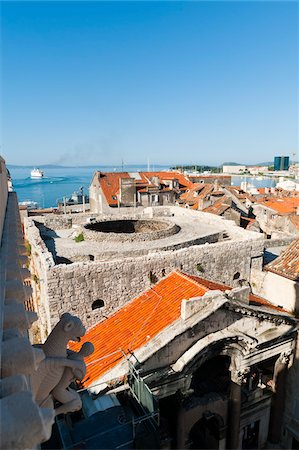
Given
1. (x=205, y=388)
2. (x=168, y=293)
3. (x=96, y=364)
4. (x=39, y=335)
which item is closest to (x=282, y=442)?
(x=205, y=388)

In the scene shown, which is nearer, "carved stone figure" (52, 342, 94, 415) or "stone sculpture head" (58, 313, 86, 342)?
"carved stone figure" (52, 342, 94, 415)

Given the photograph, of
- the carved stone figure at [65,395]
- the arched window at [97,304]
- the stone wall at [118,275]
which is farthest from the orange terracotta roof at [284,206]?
the carved stone figure at [65,395]

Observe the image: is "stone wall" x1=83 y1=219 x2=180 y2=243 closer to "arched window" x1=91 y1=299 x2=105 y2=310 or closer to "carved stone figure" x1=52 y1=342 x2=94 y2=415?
"arched window" x1=91 y1=299 x2=105 y2=310

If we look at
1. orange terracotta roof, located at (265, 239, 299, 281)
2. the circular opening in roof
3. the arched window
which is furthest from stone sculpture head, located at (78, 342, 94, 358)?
the circular opening in roof

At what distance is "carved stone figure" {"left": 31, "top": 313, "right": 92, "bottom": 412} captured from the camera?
314 centimetres

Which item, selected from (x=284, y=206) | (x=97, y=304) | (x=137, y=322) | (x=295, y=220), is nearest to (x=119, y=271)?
(x=97, y=304)

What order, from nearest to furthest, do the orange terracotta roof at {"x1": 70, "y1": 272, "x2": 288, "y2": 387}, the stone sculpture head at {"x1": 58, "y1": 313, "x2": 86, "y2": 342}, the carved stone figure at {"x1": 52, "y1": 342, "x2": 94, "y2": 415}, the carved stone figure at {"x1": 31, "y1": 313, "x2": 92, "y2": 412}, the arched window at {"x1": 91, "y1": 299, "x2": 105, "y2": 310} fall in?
the carved stone figure at {"x1": 31, "y1": 313, "x2": 92, "y2": 412}
the carved stone figure at {"x1": 52, "y1": 342, "x2": 94, "y2": 415}
the stone sculpture head at {"x1": 58, "y1": 313, "x2": 86, "y2": 342}
the orange terracotta roof at {"x1": 70, "y1": 272, "x2": 288, "y2": 387}
the arched window at {"x1": 91, "y1": 299, "x2": 105, "y2": 310}

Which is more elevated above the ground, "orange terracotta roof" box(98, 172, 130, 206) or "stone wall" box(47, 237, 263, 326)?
"orange terracotta roof" box(98, 172, 130, 206)

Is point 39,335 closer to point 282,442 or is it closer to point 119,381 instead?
point 119,381

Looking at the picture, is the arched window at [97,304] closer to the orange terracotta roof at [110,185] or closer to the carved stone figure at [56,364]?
the carved stone figure at [56,364]

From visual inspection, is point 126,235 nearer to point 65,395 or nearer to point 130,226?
point 130,226

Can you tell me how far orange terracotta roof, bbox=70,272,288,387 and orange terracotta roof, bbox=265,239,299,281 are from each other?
63.6 inches

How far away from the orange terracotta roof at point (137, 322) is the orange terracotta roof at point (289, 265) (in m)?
1.62

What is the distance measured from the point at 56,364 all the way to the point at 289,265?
41.1 feet
